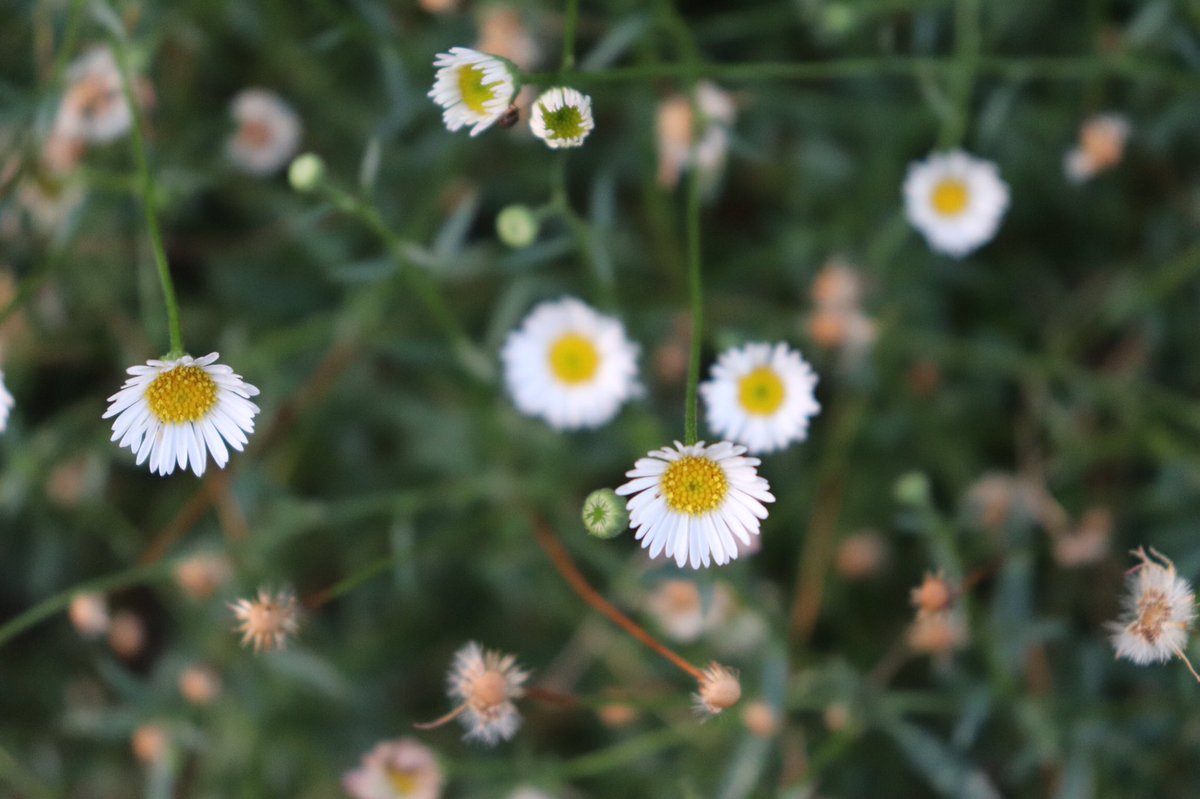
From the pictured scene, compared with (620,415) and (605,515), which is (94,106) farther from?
(605,515)

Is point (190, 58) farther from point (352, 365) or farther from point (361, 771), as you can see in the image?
point (361, 771)

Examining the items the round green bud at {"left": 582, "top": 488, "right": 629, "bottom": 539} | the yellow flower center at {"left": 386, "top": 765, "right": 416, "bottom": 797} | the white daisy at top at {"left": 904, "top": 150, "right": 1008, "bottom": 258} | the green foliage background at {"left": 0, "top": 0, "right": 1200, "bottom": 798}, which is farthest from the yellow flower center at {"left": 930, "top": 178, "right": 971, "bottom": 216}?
the yellow flower center at {"left": 386, "top": 765, "right": 416, "bottom": 797}


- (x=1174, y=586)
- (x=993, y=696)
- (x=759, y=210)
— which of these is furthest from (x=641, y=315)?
(x=1174, y=586)

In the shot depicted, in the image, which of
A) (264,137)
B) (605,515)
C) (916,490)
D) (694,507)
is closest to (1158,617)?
(916,490)

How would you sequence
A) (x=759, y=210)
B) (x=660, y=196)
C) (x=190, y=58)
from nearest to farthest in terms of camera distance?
(x=660, y=196)
(x=190, y=58)
(x=759, y=210)

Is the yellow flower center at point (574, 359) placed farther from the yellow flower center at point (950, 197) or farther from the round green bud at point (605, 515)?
the yellow flower center at point (950, 197)
